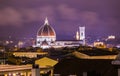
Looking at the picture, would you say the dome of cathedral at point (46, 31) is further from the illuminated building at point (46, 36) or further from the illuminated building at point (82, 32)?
the illuminated building at point (82, 32)

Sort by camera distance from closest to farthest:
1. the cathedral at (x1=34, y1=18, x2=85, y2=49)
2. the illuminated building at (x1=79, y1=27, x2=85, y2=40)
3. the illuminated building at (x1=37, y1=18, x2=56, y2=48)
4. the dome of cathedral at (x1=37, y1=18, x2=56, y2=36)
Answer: the cathedral at (x1=34, y1=18, x2=85, y2=49) → the illuminated building at (x1=37, y1=18, x2=56, y2=48) → the dome of cathedral at (x1=37, y1=18, x2=56, y2=36) → the illuminated building at (x1=79, y1=27, x2=85, y2=40)

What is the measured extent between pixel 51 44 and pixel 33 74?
111 meters

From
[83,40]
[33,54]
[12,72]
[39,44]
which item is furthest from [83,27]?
[12,72]

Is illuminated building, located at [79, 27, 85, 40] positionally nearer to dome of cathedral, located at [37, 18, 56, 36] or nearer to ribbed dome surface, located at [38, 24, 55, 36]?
dome of cathedral, located at [37, 18, 56, 36]

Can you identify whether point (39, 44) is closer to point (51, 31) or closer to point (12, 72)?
point (51, 31)

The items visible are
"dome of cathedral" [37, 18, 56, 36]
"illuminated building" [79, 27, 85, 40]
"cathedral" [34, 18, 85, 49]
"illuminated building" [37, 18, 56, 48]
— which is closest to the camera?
"cathedral" [34, 18, 85, 49]

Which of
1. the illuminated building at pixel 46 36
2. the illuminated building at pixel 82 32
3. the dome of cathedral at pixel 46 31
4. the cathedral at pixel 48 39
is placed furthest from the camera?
the illuminated building at pixel 82 32

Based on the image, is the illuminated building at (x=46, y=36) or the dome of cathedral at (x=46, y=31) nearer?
the illuminated building at (x=46, y=36)

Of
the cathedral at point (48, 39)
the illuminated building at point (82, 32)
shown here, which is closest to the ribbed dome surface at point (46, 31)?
the cathedral at point (48, 39)

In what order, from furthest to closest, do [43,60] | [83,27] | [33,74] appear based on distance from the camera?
[83,27] < [43,60] < [33,74]

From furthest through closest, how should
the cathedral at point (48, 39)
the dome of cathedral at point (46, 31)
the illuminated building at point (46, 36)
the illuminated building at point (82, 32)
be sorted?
the illuminated building at point (82, 32)
the dome of cathedral at point (46, 31)
the illuminated building at point (46, 36)
the cathedral at point (48, 39)

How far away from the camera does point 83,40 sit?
145 meters

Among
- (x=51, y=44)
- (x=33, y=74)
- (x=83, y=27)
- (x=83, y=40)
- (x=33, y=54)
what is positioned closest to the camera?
(x=33, y=74)

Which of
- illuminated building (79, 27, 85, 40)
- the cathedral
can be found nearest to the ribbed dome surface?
the cathedral
